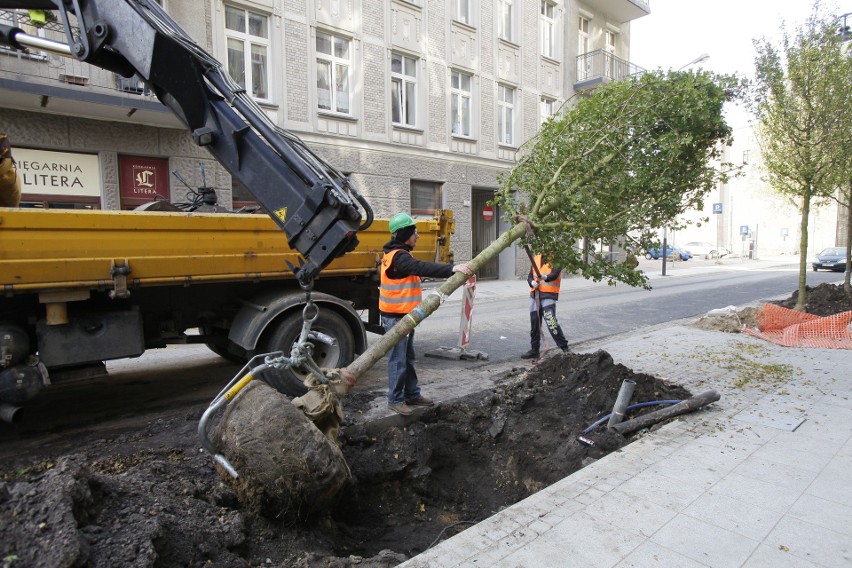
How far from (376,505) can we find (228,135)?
2606 mm

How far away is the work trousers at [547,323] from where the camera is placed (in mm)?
6992

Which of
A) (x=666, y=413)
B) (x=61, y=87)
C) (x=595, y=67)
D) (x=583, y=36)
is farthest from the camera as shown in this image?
(x=583, y=36)

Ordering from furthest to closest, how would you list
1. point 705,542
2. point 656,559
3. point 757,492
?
1. point 757,492
2. point 705,542
3. point 656,559

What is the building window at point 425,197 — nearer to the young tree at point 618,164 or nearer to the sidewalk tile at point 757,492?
the young tree at point 618,164

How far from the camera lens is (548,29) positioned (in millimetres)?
21797

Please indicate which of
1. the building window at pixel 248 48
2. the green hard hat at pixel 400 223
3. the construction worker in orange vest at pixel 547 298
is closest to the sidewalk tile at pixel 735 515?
the green hard hat at pixel 400 223

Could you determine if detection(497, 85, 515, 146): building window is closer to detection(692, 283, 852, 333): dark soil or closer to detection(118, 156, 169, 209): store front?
detection(692, 283, 852, 333): dark soil

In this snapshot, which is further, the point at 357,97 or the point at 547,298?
the point at 357,97

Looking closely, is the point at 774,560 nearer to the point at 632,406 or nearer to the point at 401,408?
the point at 632,406

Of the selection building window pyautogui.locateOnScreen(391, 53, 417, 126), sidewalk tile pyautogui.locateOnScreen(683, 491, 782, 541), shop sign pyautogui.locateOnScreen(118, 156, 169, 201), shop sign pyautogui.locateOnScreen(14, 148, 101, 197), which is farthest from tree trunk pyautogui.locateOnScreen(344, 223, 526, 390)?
building window pyautogui.locateOnScreen(391, 53, 417, 126)

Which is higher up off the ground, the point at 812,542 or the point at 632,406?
the point at 632,406

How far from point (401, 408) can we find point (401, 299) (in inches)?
39.1

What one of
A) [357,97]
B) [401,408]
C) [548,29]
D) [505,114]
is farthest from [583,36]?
[401,408]

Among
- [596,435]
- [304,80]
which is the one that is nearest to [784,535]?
[596,435]
